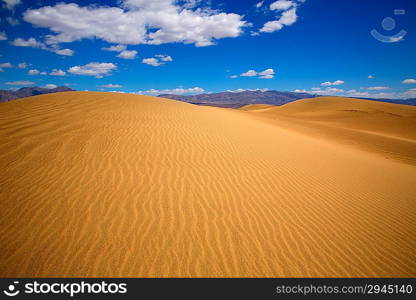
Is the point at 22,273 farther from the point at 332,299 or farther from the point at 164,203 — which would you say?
the point at 332,299

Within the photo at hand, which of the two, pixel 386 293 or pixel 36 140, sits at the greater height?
pixel 36 140

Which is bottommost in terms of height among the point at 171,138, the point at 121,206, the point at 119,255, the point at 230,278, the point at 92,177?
the point at 230,278

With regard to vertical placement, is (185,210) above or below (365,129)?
below

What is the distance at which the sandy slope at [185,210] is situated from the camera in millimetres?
2922

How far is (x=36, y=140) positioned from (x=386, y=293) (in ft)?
28.6

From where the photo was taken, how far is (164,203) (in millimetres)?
4105

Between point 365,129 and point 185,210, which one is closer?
point 185,210

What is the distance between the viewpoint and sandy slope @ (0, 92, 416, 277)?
2922 millimetres

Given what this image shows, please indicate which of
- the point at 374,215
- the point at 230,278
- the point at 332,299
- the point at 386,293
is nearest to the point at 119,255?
the point at 230,278

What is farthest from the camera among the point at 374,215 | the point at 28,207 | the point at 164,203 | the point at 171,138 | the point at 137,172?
the point at 171,138

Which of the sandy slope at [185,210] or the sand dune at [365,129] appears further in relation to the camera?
the sand dune at [365,129]

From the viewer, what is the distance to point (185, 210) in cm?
397

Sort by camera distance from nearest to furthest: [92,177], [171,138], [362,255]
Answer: [362,255] → [92,177] → [171,138]

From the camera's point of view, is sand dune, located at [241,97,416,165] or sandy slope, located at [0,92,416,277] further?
sand dune, located at [241,97,416,165]
